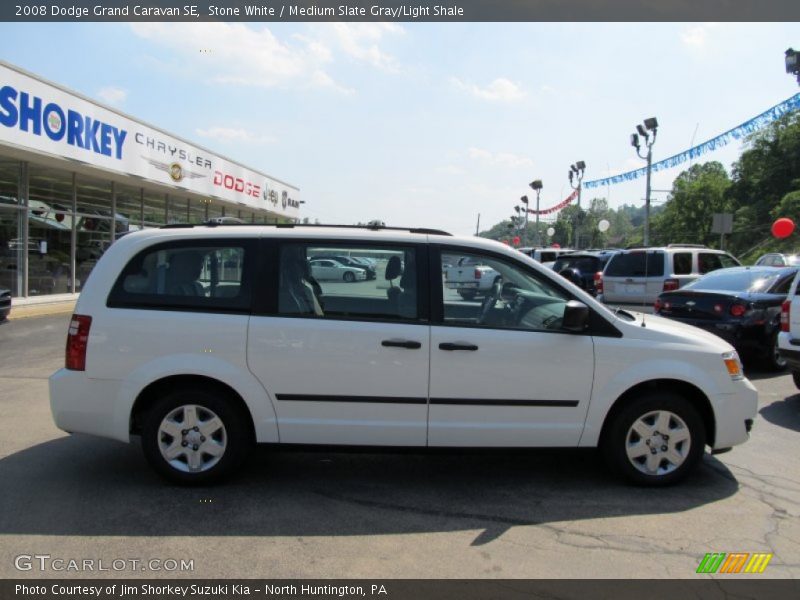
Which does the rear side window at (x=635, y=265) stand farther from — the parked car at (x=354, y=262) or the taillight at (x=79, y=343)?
the taillight at (x=79, y=343)

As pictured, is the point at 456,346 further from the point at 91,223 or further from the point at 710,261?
the point at 91,223

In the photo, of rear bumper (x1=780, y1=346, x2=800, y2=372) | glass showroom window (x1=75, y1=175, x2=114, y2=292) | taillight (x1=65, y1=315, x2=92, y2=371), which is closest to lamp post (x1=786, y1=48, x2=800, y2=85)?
rear bumper (x1=780, y1=346, x2=800, y2=372)

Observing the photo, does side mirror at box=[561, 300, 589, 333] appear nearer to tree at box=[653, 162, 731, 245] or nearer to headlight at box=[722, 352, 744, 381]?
headlight at box=[722, 352, 744, 381]

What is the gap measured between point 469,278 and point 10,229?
16.1 metres

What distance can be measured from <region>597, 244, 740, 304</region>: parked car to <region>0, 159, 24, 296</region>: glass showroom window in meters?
15.0

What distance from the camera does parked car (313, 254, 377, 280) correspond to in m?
→ 4.43

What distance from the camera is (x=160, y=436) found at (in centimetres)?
424

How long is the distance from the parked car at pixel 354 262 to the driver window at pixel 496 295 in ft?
1.71

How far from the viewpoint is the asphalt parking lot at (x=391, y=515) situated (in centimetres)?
333

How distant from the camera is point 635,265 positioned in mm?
12984

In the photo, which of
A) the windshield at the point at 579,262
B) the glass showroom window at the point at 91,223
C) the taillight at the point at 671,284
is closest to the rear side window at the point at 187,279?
the taillight at the point at 671,284

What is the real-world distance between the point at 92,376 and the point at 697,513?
420 cm

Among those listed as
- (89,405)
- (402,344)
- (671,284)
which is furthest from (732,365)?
(671,284)
